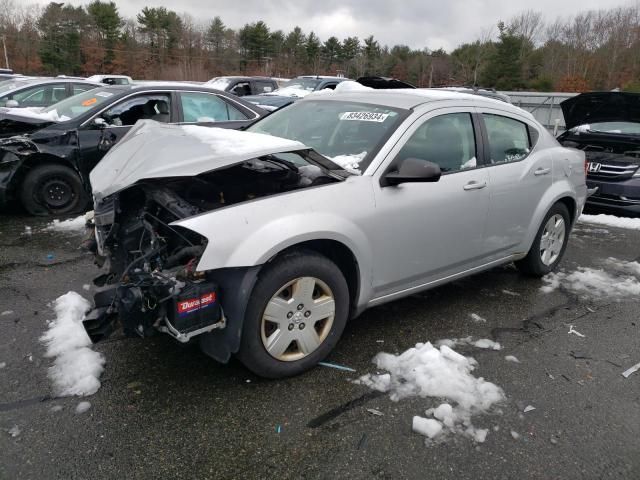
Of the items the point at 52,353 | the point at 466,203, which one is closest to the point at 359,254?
the point at 466,203

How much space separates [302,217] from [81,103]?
213 inches

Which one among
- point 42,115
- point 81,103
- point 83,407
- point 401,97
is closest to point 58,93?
Result: point 42,115

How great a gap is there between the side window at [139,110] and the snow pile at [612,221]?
20.1 ft

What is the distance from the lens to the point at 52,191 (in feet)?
19.9

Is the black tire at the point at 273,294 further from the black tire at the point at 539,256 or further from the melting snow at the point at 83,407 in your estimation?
the black tire at the point at 539,256

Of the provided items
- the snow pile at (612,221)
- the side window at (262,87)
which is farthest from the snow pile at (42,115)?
the side window at (262,87)

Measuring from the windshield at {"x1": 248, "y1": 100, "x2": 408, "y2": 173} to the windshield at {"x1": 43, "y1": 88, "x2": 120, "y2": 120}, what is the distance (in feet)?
10.9

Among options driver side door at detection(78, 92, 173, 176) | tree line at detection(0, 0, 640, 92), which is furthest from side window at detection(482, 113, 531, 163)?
tree line at detection(0, 0, 640, 92)

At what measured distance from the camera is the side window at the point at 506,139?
3.96 metres

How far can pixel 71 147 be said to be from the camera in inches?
234

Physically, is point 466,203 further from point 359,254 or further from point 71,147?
point 71,147

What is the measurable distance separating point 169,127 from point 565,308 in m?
3.54

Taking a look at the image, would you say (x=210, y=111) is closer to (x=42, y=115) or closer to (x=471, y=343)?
(x=42, y=115)

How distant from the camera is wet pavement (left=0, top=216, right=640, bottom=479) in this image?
7.41ft
